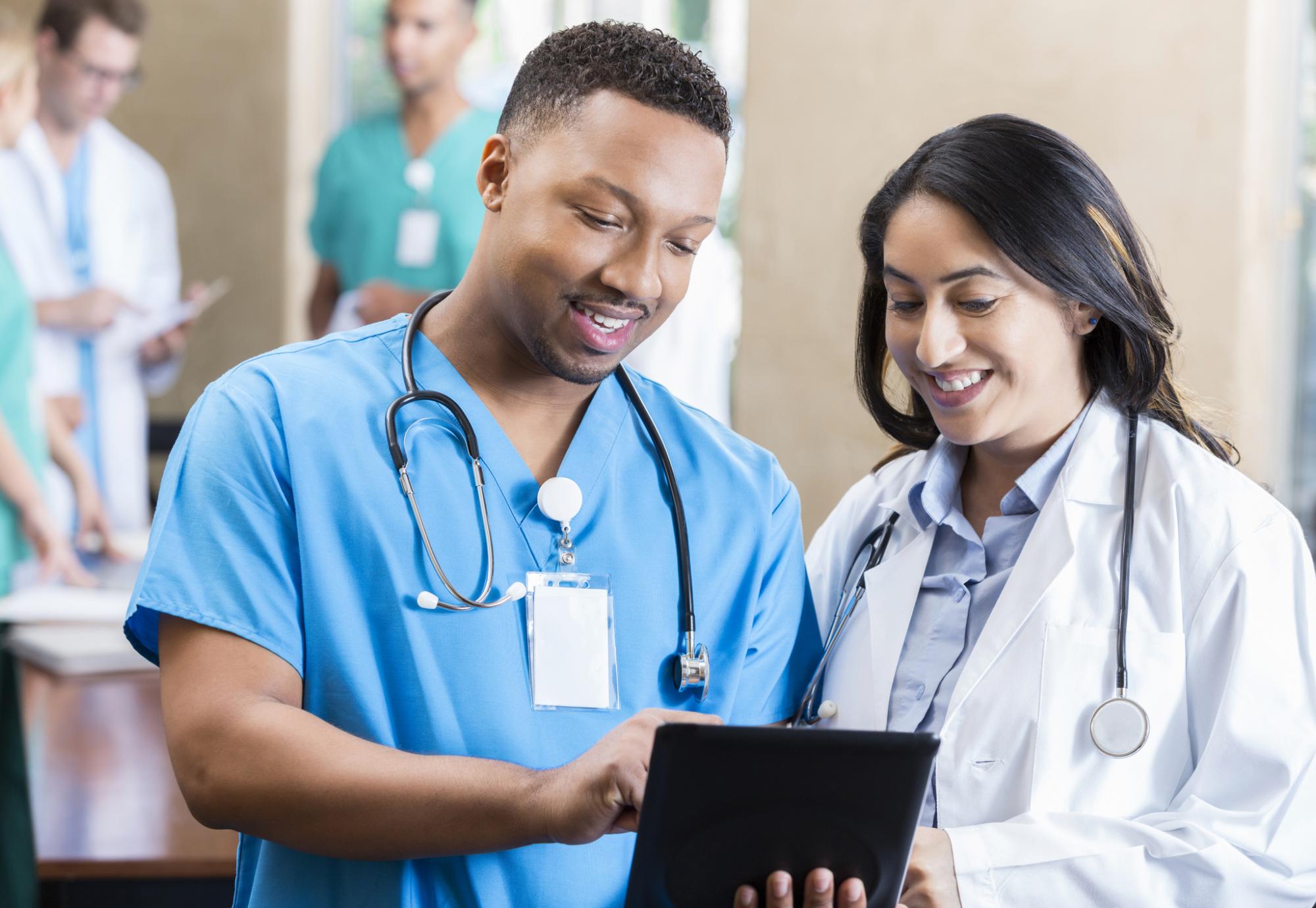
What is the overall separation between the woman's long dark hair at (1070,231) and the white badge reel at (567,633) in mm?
577

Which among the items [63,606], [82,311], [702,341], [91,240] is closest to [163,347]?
[82,311]

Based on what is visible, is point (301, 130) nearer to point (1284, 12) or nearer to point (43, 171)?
point (43, 171)

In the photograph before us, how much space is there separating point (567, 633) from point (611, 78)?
54 centimetres

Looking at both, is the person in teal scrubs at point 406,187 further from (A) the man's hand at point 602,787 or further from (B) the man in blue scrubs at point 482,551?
(A) the man's hand at point 602,787

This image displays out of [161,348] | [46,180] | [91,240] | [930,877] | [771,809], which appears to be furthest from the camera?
[161,348]

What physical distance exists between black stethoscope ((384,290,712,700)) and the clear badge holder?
0.03 m

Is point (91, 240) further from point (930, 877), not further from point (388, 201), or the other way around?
point (930, 877)

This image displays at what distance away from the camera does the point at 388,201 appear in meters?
3.77

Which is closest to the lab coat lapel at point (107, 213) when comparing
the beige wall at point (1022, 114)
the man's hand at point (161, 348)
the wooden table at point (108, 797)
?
the man's hand at point (161, 348)

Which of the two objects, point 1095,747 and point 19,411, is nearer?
point 1095,747

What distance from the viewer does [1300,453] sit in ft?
10.1

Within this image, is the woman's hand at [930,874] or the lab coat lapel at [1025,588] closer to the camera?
the woman's hand at [930,874]

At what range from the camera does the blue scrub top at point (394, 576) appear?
1082mm

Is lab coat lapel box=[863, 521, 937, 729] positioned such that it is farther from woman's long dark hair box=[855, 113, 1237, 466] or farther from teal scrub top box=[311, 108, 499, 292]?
teal scrub top box=[311, 108, 499, 292]
